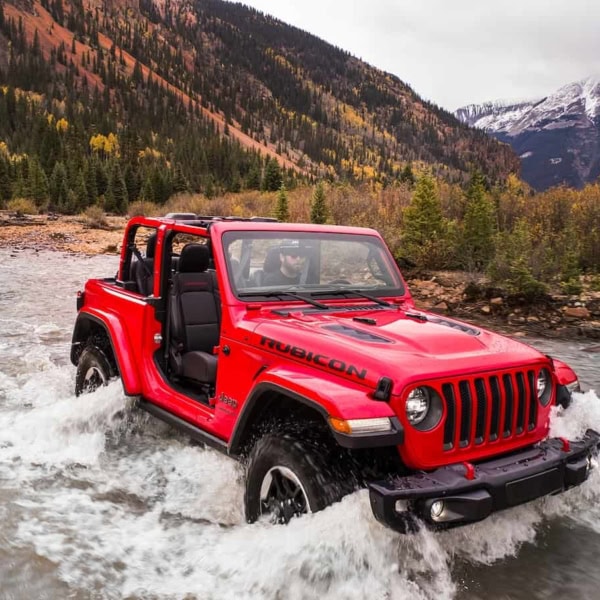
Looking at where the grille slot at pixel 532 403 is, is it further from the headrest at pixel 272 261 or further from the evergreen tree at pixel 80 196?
the evergreen tree at pixel 80 196

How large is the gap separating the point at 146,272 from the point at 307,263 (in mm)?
1911

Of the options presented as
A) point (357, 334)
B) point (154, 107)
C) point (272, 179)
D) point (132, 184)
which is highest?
point (154, 107)

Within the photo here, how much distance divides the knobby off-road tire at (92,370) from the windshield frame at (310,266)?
6.19ft

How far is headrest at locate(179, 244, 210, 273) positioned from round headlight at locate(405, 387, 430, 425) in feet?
7.28

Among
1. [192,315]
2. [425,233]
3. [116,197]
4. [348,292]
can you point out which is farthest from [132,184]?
[348,292]

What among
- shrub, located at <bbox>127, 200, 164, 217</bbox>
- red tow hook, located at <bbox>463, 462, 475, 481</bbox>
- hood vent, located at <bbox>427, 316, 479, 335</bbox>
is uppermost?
hood vent, located at <bbox>427, 316, 479, 335</bbox>

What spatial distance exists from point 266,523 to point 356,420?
958mm

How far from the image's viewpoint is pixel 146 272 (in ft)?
19.4

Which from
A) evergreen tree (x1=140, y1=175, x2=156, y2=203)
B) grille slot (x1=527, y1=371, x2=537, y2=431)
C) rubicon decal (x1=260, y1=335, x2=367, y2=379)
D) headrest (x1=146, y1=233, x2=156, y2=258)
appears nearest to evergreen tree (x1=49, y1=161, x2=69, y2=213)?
evergreen tree (x1=140, y1=175, x2=156, y2=203)

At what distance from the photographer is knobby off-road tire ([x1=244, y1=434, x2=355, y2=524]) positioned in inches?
124

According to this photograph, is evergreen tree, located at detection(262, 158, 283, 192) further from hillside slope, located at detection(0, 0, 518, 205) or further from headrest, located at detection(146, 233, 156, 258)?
headrest, located at detection(146, 233, 156, 258)

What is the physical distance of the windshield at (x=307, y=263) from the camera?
450 centimetres

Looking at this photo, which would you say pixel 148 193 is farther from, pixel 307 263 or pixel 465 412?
pixel 465 412

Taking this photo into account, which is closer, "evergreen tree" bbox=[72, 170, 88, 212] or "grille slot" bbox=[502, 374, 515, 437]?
"grille slot" bbox=[502, 374, 515, 437]
